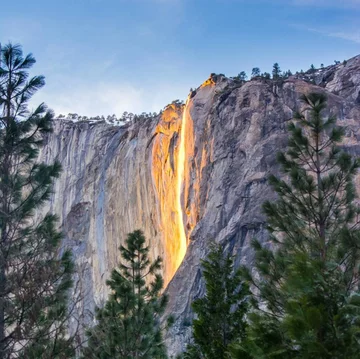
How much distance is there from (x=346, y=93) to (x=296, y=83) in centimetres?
357

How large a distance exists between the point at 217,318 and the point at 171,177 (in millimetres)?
28096

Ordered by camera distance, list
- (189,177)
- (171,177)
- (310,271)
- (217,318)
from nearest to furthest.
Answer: (310,271) → (217,318) → (189,177) → (171,177)

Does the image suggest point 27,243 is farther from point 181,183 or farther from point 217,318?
point 181,183

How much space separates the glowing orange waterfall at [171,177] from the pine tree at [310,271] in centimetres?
2449

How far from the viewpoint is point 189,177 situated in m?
38.6

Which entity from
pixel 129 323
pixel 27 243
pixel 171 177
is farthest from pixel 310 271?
pixel 171 177

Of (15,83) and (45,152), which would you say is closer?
(15,83)

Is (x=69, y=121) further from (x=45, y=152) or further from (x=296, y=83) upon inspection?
(x=296, y=83)

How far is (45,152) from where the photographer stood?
63188 millimetres

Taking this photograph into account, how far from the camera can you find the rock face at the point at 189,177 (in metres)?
32.2

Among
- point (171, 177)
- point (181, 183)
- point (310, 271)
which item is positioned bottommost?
point (310, 271)

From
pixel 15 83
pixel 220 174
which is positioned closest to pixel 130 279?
pixel 15 83

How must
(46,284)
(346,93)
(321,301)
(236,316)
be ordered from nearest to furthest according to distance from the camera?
(321,301), (46,284), (236,316), (346,93)

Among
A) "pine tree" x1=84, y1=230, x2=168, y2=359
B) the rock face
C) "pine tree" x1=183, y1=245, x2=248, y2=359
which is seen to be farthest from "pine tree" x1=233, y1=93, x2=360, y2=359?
the rock face
